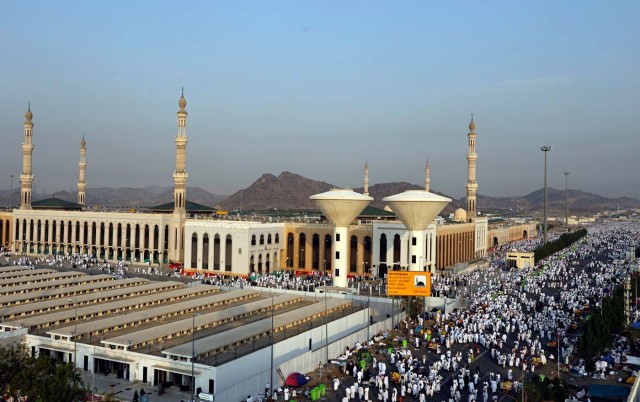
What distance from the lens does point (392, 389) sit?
890 inches

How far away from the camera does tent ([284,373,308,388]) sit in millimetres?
22416

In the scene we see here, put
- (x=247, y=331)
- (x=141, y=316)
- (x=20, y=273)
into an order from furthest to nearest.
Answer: (x=20, y=273) → (x=141, y=316) → (x=247, y=331)

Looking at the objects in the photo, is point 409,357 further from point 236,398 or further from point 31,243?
point 31,243

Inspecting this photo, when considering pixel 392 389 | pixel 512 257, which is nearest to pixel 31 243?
pixel 512 257

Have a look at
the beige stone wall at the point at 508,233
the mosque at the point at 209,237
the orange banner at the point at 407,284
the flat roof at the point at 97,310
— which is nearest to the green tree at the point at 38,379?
the flat roof at the point at 97,310

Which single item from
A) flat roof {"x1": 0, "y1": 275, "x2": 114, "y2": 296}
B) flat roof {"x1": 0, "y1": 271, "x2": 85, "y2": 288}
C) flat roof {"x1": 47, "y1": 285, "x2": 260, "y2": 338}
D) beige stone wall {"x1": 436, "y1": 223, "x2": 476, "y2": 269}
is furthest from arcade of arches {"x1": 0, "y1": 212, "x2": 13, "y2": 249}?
beige stone wall {"x1": 436, "y1": 223, "x2": 476, "y2": 269}

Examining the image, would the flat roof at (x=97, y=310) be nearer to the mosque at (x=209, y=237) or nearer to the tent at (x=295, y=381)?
the tent at (x=295, y=381)

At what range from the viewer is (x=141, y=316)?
2878cm

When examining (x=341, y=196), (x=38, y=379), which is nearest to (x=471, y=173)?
(x=341, y=196)

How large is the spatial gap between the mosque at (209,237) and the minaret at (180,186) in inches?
3.7

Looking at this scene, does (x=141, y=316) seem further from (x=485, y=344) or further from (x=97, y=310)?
(x=485, y=344)

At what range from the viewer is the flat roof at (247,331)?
2211 centimetres

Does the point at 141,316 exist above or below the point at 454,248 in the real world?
below

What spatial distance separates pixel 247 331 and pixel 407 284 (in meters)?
11.1
